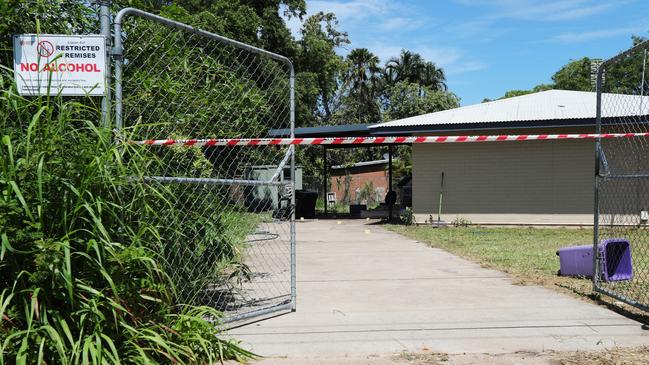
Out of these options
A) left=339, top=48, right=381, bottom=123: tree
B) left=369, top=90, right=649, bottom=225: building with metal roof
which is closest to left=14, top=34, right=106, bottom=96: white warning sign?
left=369, top=90, right=649, bottom=225: building with metal roof

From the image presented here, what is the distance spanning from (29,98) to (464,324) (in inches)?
174

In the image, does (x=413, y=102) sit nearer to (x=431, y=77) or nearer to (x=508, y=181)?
(x=431, y=77)

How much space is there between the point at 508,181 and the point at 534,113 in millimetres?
2277

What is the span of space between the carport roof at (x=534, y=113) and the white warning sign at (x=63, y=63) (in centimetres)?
1390

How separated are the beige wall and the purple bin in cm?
948

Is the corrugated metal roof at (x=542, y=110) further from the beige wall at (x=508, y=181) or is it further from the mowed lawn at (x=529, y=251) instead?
the mowed lawn at (x=529, y=251)

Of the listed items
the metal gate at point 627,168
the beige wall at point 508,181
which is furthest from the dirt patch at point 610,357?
the beige wall at point 508,181

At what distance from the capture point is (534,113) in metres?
17.8

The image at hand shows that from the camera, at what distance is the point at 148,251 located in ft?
13.5

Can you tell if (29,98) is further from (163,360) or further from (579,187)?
(579,187)

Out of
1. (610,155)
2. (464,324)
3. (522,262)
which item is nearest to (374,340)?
(464,324)

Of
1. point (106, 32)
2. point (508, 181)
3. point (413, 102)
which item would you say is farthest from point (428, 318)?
point (413, 102)

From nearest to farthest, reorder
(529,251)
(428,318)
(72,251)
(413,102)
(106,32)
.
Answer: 1. (72,251)
2. (106,32)
3. (428,318)
4. (529,251)
5. (413,102)

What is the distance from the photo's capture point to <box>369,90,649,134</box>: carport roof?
1636 centimetres
